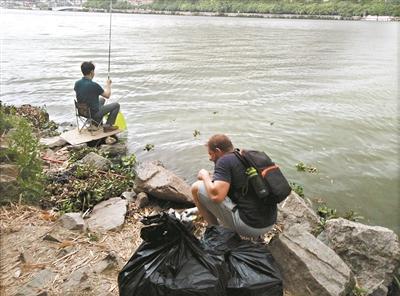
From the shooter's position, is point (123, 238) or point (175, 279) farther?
point (123, 238)

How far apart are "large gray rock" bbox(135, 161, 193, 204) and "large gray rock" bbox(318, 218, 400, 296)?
7.42 feet

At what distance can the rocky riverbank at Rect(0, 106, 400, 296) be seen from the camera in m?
3.95

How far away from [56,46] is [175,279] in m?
30.1

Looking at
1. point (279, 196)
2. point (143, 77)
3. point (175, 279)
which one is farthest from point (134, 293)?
point (143, 77)

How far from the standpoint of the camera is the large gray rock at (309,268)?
160 inches

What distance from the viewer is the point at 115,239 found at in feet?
16.0

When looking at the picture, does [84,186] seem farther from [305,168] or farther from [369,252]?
[305,168]

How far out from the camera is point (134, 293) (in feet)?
10.6

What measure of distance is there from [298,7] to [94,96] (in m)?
118

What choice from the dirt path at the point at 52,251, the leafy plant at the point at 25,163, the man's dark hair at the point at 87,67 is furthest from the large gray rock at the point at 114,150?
the dirt path at the point at 52,251

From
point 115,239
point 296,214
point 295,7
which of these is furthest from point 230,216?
point 295,7

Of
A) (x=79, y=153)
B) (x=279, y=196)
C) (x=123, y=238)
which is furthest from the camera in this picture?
(x=79, y=153)

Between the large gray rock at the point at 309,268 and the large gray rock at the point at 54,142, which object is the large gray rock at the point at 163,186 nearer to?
the large gray rock at the point at 309,268

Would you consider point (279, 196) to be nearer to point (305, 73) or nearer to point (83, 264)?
point (83, 264)
